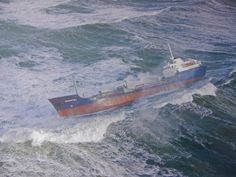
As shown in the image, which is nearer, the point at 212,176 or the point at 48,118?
the point at 212,176

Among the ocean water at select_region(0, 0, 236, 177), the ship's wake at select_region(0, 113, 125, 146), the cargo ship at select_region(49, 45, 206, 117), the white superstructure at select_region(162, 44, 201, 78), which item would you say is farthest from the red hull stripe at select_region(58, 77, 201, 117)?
the ship's wake at select_region(0, 113, 125, 146)

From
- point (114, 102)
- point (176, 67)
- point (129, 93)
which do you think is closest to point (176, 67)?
point (176, 67)

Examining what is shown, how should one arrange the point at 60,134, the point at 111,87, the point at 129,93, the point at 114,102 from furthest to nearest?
the point at 111,87, the point at 129,93, the point at 114,102, the point at 60,134

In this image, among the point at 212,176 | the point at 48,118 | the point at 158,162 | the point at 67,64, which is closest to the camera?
the point at 212,176

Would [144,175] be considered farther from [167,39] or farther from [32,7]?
→ [32,7]

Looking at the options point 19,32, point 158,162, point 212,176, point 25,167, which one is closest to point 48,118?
point 25,167

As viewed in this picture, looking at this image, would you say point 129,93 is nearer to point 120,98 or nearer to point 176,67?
point 120,98
